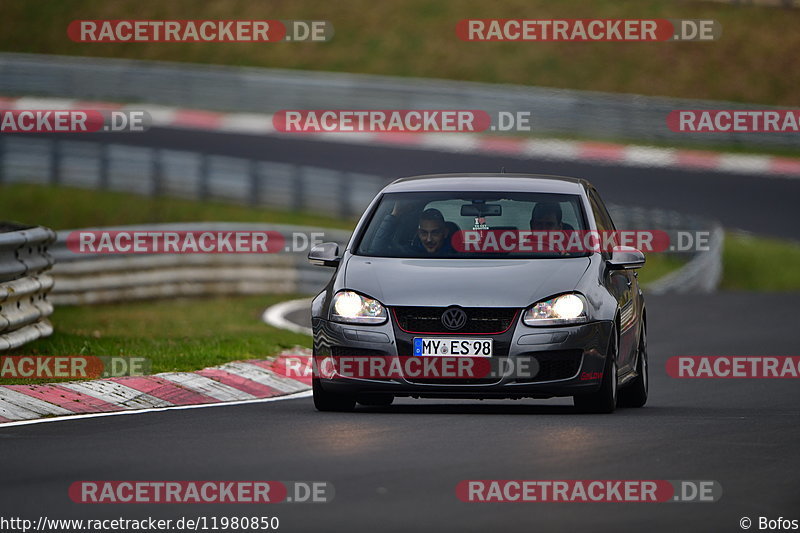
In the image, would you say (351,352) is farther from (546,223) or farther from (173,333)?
(173,333)

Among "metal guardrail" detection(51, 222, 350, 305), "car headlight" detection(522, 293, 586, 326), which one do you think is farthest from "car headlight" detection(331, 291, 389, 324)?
"metal guardrail" detection(51, 222, 350, 305)

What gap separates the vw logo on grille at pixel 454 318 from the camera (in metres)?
10.8

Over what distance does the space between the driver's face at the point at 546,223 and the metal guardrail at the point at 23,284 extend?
160 inches

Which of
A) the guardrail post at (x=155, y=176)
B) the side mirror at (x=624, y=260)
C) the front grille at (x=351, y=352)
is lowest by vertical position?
the front grille at (x=351, y=352)

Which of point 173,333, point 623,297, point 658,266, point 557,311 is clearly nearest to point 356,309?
point 557,311

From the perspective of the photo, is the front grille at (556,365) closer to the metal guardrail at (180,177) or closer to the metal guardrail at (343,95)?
the metal guardrail at (180,177)

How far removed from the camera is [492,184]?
39.7ft

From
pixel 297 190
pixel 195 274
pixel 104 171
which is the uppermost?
pixel 104 171

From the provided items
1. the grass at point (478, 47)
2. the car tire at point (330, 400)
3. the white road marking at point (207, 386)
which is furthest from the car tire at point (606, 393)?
the grass at point (478, 47)

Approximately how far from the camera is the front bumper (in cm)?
1076

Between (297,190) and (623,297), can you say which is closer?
(623,297)

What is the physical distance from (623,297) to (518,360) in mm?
1365

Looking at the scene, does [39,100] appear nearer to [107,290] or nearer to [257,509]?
[107,290]

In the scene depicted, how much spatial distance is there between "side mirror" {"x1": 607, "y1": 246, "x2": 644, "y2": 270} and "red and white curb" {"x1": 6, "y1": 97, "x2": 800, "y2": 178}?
27.0 metres
